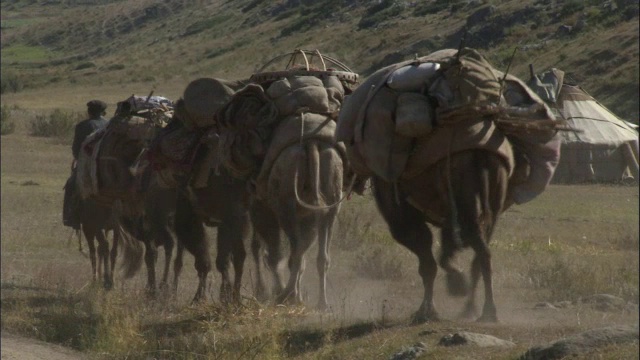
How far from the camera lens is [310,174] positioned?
12383mm

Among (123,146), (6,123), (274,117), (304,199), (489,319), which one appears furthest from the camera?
(6,123)

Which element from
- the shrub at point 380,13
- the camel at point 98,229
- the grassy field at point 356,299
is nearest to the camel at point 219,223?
the grassy field at point 356,299

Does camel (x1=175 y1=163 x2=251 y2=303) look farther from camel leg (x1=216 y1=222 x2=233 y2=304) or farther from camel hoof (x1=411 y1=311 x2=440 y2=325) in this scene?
camel hoof (x1=411 y1=311 x2=440 y2=325)

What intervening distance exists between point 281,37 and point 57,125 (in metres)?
12.1

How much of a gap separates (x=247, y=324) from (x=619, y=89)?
9.34 meters

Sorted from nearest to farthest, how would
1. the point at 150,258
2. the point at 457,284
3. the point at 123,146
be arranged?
the point at 457,284 → the point at 150,258 → the point at 123,146

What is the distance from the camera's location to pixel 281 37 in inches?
1476

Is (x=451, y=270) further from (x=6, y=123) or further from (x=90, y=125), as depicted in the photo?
(x=6, y=123)

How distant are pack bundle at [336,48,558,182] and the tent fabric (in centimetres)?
66

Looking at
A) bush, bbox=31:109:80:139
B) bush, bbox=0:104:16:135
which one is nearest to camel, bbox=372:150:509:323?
bush, bbox=31:109:80:139

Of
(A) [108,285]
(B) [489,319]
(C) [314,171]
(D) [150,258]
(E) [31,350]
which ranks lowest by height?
(A) [108,285]

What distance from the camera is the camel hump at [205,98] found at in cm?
1389

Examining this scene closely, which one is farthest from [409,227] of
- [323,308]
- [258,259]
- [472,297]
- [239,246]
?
[258,259]

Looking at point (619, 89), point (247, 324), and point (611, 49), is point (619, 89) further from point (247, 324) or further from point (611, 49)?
point (247, 324)
